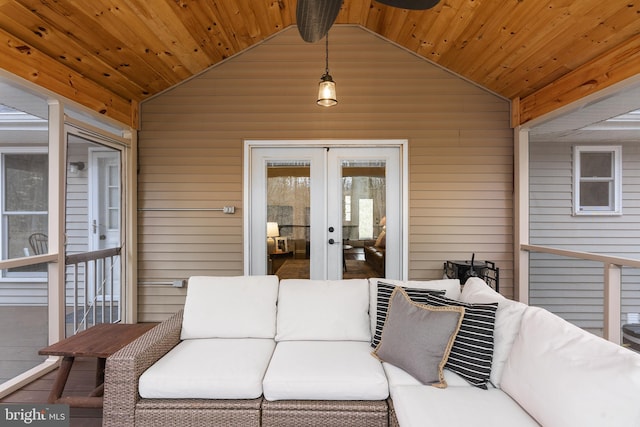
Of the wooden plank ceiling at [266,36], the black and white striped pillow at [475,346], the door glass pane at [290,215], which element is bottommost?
the black and white striped pillow at [475,346]

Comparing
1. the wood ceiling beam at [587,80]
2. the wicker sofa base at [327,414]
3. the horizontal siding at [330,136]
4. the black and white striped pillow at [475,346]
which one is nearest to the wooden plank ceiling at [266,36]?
the wood ceiling beam at [587,80]

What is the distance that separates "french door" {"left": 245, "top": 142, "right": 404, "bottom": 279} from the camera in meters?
4.13

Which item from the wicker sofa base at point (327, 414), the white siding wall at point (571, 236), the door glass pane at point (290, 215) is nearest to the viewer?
the wicker sofa base at point (327, 414)

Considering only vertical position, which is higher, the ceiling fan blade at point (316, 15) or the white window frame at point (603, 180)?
the ceiling fan blade at point (316, 15)

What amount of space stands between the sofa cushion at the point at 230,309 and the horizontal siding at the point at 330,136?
1579mm

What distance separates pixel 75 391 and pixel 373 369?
2247mm

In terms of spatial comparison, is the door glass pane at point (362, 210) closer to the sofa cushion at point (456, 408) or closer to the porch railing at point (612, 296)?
the porch railing at point (612, 296)

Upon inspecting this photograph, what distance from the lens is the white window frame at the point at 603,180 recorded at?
3.39 meters

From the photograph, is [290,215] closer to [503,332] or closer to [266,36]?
[266,36]

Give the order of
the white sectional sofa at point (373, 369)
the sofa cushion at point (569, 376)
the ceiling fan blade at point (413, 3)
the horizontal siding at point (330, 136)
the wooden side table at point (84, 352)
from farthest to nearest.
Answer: the horizontal siding at point (330, 136)
the wooden side table at point (84, 352)
the ceiling fan blade at point (413, 3)
the white sectional sofa at point (373, 369)
the sofa cushion at point (569, 376)

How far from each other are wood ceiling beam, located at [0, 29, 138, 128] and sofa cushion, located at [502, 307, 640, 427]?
368cm

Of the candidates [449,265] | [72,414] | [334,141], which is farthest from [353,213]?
[72,414]

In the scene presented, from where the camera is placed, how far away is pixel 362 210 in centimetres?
415

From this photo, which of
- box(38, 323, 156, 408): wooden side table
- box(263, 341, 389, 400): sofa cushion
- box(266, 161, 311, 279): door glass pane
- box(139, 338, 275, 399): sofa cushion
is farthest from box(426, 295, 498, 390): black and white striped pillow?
box(266, 161, 311, 279): door glass pane
